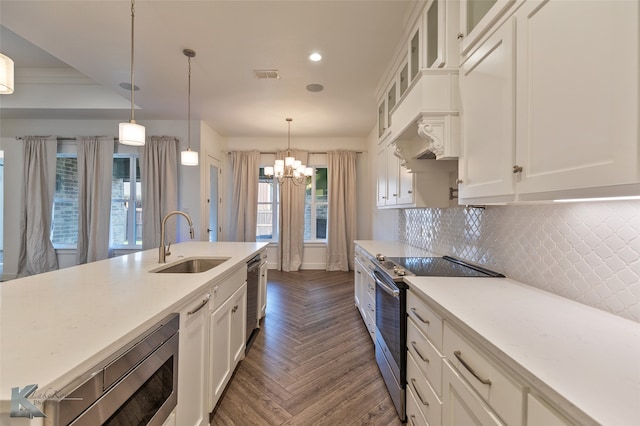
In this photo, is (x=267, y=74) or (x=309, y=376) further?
(x=267, y=74)

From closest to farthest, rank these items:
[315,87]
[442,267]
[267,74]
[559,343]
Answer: [559,343]
[442,267]
[267,74]
[315,87]

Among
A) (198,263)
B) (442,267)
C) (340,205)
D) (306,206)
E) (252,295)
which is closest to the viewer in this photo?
(442,267)

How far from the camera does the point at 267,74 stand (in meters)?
3.04

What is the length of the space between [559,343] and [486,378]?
0.25m

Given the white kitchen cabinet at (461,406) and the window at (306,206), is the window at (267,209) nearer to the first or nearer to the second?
the window at (306,206)

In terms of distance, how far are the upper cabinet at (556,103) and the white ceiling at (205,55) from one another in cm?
126

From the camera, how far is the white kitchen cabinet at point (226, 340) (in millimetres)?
1578

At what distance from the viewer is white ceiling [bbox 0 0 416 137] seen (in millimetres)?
2115

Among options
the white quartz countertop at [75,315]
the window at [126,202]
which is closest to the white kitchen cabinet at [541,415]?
the white quartz countertop at [75,315]

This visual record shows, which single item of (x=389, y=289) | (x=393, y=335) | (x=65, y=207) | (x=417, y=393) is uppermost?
(x=65, y=207)

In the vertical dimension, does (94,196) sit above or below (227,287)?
above

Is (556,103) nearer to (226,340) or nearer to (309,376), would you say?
(226,340)

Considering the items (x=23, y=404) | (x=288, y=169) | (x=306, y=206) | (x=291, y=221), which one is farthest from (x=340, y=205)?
(x=23, y=404)

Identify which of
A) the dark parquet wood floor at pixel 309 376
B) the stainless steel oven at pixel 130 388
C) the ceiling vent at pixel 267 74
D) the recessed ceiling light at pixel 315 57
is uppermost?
the recessed ceiling light at pixel 315 57
